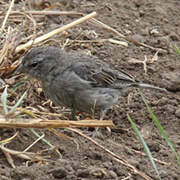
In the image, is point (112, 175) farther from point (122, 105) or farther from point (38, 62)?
point (122, 105)

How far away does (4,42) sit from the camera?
7379 mm

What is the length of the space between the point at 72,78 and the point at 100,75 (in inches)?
22.7

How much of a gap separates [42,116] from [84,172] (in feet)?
4.24

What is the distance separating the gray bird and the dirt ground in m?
0.34

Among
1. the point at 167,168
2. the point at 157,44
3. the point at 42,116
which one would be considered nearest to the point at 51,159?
Answer: the point at 42,116

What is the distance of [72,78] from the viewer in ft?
21.6

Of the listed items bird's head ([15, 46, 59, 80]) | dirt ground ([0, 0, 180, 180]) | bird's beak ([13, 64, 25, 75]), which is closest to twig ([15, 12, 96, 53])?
dirt ground ([0, 0, 180, 180])

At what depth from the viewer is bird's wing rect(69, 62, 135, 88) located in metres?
6.79

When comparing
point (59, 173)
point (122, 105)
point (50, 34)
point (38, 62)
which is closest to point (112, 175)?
point (59, 173)

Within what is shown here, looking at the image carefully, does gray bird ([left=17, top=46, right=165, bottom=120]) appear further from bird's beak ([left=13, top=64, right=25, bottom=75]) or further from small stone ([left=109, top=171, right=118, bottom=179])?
small stone ([left=109, top=171, right=118, bottom=179])

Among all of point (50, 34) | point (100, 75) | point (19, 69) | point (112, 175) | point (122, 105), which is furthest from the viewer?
point (50, 34)

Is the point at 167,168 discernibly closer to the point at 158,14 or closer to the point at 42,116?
the point at 42,116

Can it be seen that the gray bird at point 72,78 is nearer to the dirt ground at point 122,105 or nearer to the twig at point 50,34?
the dirt ground at point 122,105

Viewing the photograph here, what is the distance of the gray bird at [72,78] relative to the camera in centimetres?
654
